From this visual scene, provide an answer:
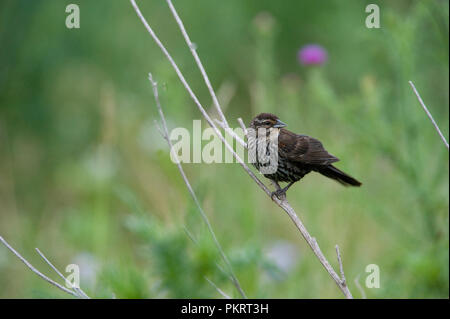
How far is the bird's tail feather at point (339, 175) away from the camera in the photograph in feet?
11.1

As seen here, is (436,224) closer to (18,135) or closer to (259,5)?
(18,135)

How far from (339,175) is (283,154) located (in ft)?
1.16

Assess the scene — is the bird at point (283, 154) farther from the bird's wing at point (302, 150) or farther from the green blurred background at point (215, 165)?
the green blurred background at point (215, 165)

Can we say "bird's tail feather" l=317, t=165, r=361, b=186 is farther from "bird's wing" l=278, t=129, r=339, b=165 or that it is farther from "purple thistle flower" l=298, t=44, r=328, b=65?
"purple thistle flower" l=298, t=44, r=328, b=65

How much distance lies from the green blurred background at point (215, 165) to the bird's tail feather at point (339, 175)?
1.38 feet

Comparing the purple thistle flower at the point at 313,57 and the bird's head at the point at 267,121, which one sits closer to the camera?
the bird's head at the point at 267,121

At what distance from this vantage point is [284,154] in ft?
11.1

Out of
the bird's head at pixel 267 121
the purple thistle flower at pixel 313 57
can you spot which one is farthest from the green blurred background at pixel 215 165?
the bird's head at pixel 267 121

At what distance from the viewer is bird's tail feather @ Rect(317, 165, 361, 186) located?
3.38 meters

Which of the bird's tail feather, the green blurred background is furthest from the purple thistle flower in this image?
the bird's tail feather

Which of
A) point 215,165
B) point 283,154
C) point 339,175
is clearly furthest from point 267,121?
point 215,165

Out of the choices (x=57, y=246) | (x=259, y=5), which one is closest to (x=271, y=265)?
(x=57, y=246)

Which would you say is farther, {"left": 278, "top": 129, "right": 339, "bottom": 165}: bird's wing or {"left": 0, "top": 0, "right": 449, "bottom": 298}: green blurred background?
{"left": 0, "top": 0, "right": 449, "bottom": 298}: green blurred background

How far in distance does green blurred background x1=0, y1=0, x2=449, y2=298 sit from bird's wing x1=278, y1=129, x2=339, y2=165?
485 mm
